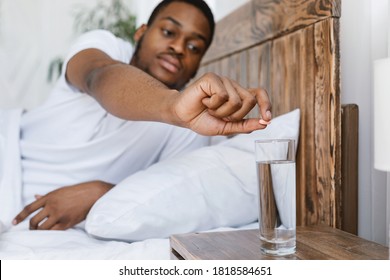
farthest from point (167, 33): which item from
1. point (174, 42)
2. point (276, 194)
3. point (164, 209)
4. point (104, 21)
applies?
point (104, 21)

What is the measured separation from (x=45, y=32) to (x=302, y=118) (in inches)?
94.5

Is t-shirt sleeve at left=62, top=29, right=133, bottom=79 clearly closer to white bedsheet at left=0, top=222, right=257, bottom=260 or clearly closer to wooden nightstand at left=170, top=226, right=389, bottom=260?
white bedsheet at left=0, top=222, right=257, bottom=260

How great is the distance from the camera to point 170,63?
1631 millimetres

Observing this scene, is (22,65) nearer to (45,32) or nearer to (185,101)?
(45,32)

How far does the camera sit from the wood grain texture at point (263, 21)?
1126mm

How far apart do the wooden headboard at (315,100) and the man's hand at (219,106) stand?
1.00 feet

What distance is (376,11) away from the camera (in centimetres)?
107

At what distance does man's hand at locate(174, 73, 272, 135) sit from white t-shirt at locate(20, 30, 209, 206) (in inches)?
25.5

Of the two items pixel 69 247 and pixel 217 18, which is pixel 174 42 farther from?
pixel 69 247

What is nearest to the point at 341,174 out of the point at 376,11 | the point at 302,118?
the point at 302,118

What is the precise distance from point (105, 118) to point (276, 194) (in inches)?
31.8

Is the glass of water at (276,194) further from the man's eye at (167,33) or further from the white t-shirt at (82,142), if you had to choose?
the man's eye at (167,33)

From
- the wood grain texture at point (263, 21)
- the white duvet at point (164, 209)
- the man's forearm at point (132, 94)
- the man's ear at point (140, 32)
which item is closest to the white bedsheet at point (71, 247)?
the white duvet at point (164, 209)
